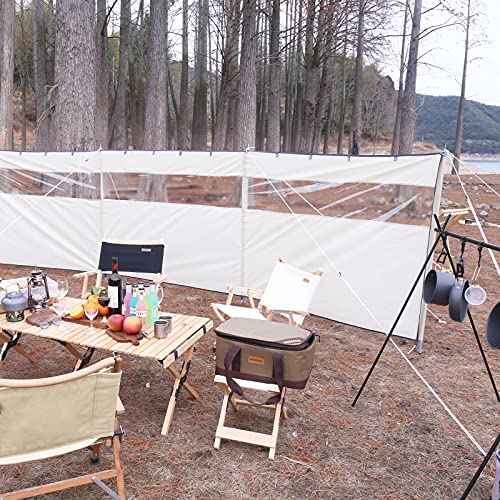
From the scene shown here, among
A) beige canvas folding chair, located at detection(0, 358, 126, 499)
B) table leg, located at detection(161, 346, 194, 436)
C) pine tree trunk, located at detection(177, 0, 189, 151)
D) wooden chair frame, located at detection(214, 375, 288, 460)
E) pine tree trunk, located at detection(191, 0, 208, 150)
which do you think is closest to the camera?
beige canvas folding chair, located at detection(0, 358, 126, 499)

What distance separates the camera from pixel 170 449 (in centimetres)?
272

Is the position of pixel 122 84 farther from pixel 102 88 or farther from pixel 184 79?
pixel 102 88

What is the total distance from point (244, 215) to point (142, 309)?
8.51 ft

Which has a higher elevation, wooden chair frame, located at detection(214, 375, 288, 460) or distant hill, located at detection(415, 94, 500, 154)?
distant hill, located at detection(415, 94, 500, 154)

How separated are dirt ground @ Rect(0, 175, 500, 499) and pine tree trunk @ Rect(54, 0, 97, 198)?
3.97 meters

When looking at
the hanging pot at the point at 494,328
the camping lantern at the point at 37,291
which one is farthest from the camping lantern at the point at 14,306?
the hanging pot at the point at 494,328

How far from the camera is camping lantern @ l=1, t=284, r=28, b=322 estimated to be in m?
2.88

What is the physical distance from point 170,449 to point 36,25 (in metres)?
17.0

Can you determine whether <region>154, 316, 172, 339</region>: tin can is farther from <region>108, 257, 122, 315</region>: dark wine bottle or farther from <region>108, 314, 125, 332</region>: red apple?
<region>108, 257, 122, 315</region>: dark wine bottle

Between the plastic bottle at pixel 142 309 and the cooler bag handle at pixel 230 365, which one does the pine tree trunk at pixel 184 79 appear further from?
the cooler bag handle at pixel 230 365

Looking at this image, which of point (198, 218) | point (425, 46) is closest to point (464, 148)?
point (425, 46)

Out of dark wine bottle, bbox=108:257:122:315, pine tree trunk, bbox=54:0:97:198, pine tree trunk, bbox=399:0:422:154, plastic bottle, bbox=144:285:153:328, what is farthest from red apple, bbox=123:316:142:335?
pine tree trunk, bbox=399:0:422:154

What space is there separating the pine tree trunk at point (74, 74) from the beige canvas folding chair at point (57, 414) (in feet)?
19.1

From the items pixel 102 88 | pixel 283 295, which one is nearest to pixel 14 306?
pixel 283 295
